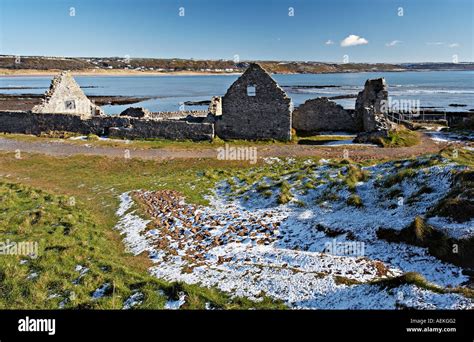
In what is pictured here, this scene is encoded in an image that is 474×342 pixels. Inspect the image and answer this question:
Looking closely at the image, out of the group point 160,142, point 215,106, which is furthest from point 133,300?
point 215,106

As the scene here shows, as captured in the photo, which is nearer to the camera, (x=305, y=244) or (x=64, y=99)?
(x=305, y=244)

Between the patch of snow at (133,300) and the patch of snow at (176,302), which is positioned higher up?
the patch of snow at (176,302)

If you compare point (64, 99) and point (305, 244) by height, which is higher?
point (64, 99)

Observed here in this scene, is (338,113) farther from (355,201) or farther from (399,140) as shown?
(355,201)

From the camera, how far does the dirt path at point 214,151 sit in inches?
920

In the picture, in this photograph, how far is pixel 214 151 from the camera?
986 inches

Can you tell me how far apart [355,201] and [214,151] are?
14007 millimetres

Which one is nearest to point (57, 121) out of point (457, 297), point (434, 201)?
point (434, 201)

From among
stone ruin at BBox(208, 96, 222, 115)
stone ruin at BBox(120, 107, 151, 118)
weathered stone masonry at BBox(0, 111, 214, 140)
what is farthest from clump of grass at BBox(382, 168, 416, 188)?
stone ruin at BBox(120, 107, 151, 118)

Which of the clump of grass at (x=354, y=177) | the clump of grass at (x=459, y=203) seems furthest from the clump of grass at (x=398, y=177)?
the clump of grass at (x=459, y=203)

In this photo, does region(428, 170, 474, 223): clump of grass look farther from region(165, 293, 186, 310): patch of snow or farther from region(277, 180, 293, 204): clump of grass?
region(165, 293, 186, 310): patch of snow

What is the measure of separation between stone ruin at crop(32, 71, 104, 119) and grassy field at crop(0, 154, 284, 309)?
1116 cm

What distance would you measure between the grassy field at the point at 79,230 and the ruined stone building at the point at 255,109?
6.94 meters

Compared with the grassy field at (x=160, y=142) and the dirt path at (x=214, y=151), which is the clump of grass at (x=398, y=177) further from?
the grassy field at (x=160, y=142)
